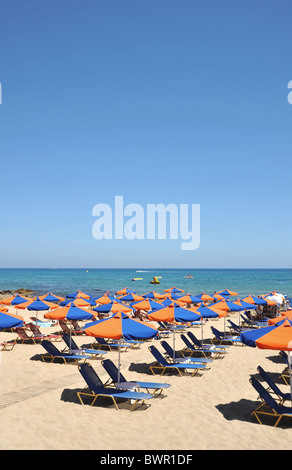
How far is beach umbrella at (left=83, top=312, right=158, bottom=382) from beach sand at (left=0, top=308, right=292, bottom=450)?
5.02ft

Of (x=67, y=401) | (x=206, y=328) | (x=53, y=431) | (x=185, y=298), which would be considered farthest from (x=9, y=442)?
(x=206, y=328)

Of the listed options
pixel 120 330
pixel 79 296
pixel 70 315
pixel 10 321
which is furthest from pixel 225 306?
pixel 79 296

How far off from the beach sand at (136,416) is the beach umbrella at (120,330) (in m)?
1.53

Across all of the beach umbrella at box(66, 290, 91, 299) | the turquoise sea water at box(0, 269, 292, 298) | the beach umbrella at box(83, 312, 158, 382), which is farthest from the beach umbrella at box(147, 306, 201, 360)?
the turquoise sea water at box(0, 269, 292, 298)

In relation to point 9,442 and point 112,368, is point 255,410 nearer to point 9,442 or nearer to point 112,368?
point 112,368

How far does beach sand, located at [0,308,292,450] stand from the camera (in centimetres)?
677

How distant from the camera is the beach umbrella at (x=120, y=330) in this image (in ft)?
30.3

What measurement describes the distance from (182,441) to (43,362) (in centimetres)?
783

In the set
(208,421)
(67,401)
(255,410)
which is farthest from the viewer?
(67,401)

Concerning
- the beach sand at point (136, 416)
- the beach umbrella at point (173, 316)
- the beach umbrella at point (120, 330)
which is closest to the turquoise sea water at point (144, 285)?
the beach umbrella at point (173, 316)

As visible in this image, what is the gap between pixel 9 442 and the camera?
21.7ft

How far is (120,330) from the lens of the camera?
30.7 feet

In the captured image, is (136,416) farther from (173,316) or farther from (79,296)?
(79,296)
